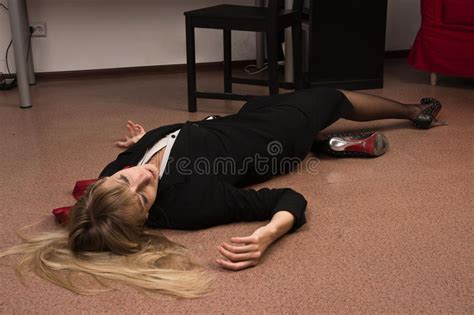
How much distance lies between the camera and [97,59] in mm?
3742

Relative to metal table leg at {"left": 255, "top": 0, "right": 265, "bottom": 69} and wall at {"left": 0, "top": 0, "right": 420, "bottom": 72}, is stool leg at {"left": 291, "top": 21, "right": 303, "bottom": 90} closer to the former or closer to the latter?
metal table leg at {"left": 255, "top": 0, "right": 265, "bottom": 69}

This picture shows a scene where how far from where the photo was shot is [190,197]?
170 centimetres

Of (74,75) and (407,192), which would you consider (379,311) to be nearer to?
(407,192)

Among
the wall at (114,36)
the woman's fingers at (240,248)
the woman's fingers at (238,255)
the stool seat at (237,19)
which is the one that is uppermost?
the stool seat at (237,19)

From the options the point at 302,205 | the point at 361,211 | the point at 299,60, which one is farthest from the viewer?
the point at 299,60

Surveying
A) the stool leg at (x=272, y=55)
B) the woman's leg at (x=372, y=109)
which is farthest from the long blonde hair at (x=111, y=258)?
the stool leg at (x=272, y=55)

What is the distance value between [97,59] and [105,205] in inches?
96.1

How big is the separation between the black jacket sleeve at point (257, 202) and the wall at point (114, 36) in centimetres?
224

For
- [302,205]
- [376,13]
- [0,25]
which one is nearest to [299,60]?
[376,13]

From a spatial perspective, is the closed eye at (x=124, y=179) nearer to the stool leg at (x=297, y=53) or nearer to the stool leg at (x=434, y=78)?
the stool leg at (x=297, y=53)

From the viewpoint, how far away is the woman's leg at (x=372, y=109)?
2359mm

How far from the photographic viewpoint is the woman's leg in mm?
2359

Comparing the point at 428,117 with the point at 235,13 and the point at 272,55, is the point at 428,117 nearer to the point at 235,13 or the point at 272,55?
the point at 272,55

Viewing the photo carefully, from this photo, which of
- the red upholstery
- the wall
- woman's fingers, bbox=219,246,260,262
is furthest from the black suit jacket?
the wall
